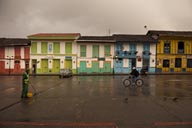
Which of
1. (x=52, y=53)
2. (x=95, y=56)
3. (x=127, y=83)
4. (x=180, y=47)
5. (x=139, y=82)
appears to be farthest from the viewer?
(x=180, y=47)

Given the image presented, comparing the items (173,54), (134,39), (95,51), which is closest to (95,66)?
(95,51)

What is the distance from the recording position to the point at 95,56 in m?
35.5

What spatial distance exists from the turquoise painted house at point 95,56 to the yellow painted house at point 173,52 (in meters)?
9.27

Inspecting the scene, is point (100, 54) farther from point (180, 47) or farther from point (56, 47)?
point (180, 47)

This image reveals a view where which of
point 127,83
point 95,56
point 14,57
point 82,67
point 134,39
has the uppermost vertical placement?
point 134,39

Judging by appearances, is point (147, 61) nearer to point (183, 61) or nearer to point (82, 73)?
point (183, 61)

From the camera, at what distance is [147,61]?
35.6m

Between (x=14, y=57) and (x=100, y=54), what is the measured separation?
55.1 feet

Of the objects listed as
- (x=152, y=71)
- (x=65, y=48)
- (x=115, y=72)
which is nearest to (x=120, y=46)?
(x=115, y=72)

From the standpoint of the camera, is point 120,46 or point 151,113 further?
point 120,46

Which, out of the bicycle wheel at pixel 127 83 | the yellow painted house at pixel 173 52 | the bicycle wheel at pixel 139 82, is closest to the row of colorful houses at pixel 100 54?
the yellow painted house at pixel 173 52

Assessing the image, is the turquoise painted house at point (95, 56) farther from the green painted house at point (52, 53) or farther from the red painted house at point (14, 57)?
the red painted house at point (14, 57)

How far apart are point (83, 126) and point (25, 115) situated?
239 cm

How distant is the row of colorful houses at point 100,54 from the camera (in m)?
35.3
